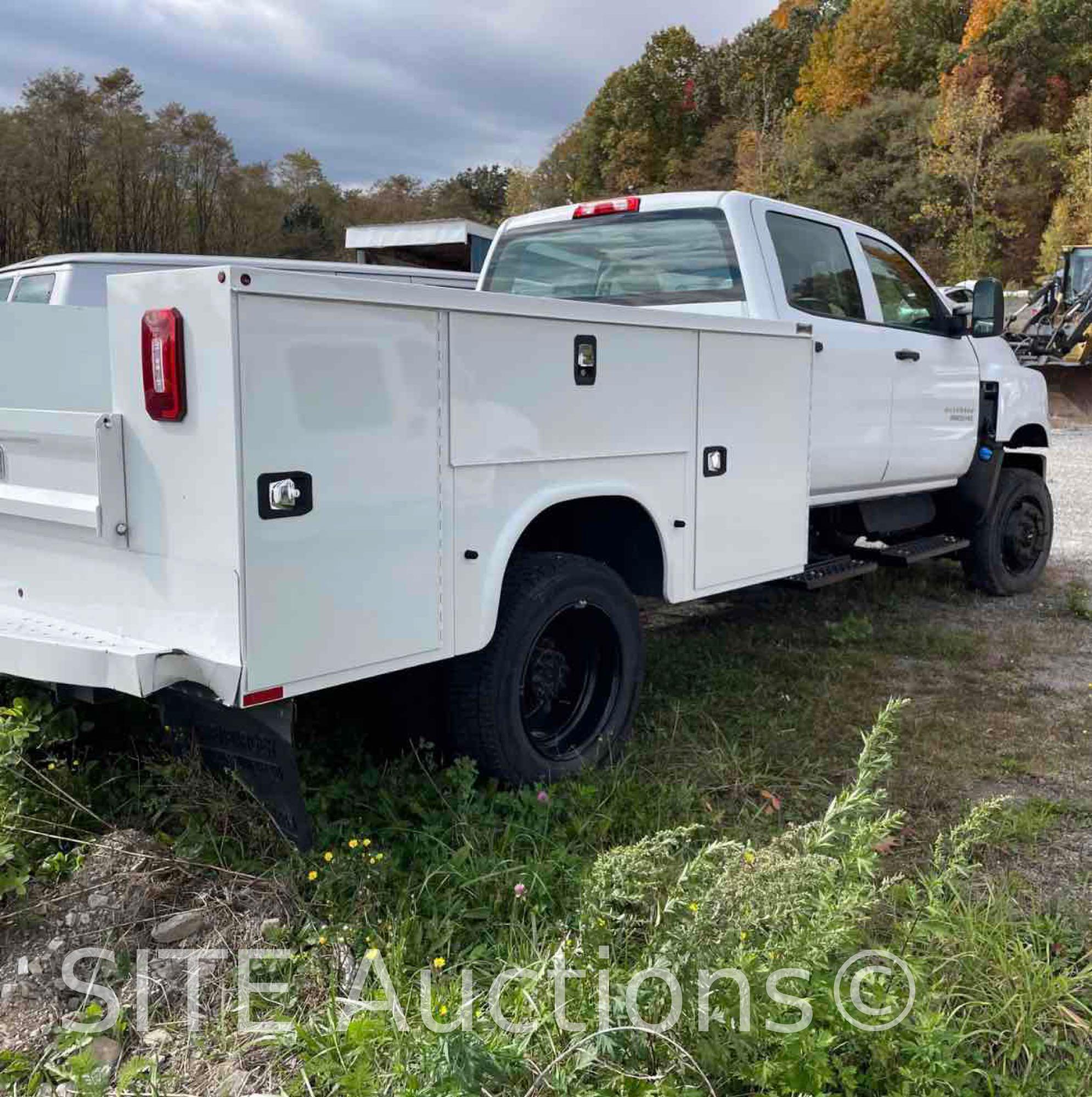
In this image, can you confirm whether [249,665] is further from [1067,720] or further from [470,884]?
[1067,720]

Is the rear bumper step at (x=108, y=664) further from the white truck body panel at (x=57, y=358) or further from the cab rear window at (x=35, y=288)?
the cab rear window at (x=35, y=288)

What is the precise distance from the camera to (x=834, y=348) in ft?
17.1

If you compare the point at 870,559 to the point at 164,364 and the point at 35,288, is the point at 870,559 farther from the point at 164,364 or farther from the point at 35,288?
the point at 35,288

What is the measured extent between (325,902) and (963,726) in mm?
2963

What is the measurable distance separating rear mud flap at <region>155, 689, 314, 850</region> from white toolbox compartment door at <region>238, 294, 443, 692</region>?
148 millimetres

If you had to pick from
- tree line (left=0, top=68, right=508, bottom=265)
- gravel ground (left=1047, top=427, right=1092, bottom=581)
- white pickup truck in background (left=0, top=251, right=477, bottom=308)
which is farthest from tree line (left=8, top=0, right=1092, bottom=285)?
gravel ground (left=1047, top=427, right=1092, bottom=581)

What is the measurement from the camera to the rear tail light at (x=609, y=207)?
525cm

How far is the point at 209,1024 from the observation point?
2.60 metres

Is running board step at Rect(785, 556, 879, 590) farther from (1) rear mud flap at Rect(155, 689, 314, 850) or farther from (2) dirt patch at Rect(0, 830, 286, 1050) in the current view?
(2) dirt patch at Rect(0, 830, 286, 1050)

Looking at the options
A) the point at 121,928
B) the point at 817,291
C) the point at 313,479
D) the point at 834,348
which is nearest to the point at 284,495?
the point at 313,479

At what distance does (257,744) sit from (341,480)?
28.8 inches

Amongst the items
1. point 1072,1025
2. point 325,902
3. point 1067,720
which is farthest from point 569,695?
point 1067,720

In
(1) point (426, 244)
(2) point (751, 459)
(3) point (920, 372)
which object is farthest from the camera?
(1) point (426, 244)

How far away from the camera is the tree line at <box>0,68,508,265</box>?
24.9m
